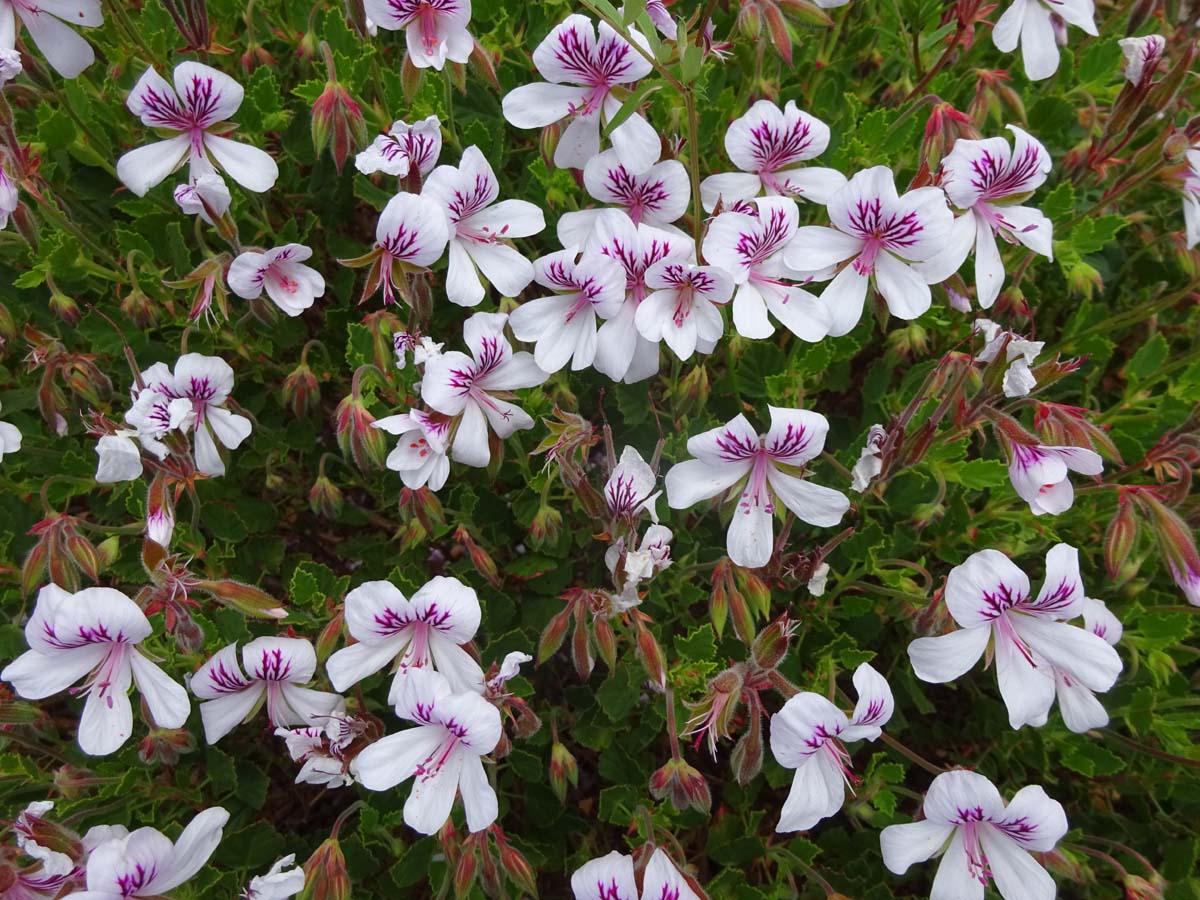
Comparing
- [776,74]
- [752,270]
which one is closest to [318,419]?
[752,270]

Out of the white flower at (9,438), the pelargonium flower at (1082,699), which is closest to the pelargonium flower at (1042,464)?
the pelargonium flower at (1082,699)

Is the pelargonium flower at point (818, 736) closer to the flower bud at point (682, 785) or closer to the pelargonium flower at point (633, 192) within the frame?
the flower bud at point (682, 785)

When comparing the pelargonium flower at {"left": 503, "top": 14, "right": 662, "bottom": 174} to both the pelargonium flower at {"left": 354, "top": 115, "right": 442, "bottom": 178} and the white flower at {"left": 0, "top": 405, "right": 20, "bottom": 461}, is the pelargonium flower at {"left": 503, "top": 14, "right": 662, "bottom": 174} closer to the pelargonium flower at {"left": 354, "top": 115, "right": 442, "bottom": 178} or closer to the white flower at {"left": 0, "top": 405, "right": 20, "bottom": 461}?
the pelargonium flower at {"left": 354, "top": 115, "right": 442, "bottom": 178}

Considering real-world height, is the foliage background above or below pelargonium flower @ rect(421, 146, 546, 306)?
below

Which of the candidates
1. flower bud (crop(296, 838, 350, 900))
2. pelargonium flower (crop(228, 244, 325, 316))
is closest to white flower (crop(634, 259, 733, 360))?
pelargonium flower (crop(228, 244, 325, 316))

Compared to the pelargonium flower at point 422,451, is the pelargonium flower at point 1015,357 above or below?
above

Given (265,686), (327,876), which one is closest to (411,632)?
(265,686)
